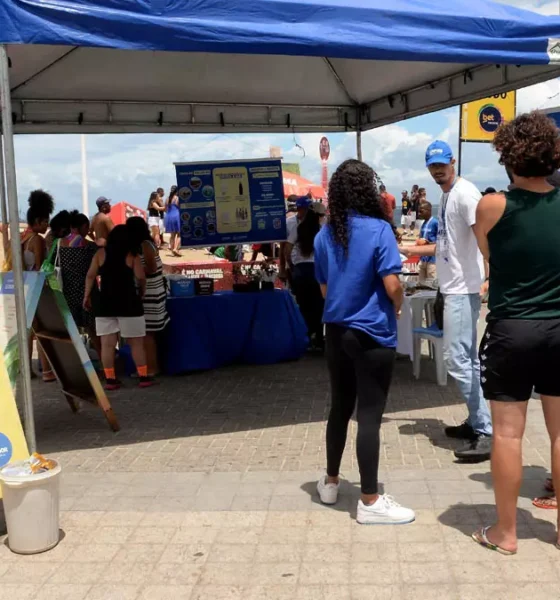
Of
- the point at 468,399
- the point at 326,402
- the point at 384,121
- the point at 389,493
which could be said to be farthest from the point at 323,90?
the point at 389,493

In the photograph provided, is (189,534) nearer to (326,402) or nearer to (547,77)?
(326,402)

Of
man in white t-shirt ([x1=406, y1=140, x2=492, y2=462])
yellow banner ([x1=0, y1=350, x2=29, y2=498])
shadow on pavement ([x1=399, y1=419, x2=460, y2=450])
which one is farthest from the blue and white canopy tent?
shadow on pavement ([x1=399, y1=419, x2=460, y2=450])

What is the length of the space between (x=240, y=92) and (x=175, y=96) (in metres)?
0.76

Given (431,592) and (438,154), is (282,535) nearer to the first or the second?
(431,592)

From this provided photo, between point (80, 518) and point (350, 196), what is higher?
point (350, 196)

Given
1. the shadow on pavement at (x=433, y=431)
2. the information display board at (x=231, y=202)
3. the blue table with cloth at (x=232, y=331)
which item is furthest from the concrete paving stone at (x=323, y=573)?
the information display board at (x=231, y=202)

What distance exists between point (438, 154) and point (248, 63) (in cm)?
370

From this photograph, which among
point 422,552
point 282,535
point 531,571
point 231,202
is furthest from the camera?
point 231,202

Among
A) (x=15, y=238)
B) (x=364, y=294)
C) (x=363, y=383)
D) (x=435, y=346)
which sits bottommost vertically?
(x=435, y=346)

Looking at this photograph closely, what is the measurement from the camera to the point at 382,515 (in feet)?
11.6

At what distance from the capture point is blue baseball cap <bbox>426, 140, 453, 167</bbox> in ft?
14.3

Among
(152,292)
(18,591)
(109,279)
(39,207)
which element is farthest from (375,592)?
(39,207)

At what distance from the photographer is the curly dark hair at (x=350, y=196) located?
339 centimetres

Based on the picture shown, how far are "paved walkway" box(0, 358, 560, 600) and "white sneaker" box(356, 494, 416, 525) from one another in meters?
0.05
